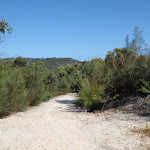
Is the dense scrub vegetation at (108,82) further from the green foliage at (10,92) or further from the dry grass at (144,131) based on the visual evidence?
the dry grass at (144,131)

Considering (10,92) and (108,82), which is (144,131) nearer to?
(108,82)

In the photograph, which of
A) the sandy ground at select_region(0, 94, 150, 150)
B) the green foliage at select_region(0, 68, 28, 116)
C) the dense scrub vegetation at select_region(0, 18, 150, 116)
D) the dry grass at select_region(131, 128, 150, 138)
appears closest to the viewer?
the sandy ground at select_region(0, 94, 150, 150)

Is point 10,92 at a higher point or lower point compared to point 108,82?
lower

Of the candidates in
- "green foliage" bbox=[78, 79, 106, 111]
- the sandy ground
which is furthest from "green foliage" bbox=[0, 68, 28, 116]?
"green foliage" bbox=[78, 79, 106, 111]

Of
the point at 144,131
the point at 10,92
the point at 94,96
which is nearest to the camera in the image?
the point at 144,131

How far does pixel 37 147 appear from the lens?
14.9ft

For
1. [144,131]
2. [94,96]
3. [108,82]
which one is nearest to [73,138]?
[144,131]

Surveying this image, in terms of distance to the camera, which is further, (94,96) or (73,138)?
(94,96)

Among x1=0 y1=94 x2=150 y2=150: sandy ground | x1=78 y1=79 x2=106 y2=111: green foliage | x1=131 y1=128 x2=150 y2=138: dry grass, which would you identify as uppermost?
x1=78 y1=79 x2=106 y2=111: green foliage

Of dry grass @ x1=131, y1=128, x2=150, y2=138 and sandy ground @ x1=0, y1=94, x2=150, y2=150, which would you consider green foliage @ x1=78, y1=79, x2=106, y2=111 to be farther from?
dry grass @ x1=131, y1=128, x2=150, y2=138

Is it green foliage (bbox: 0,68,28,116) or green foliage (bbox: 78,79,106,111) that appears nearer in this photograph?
green foliage (bbox: 0,68,28,116)

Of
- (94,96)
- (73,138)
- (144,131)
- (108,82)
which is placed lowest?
(73,138)

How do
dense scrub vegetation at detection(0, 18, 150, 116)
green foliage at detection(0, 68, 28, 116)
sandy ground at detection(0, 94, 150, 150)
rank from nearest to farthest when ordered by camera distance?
sandy ground at detection(0, 94, 150, 150) → green foliage at detection(0, 68, 28, 116) → dense scrub vegetation at detection(0, 18, 150, 116)

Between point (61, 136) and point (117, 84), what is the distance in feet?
20.2
